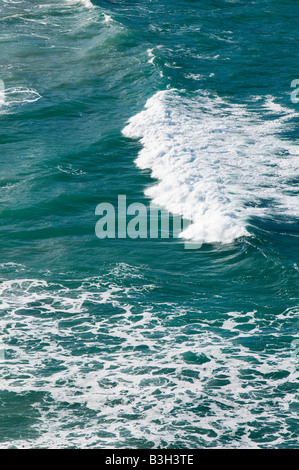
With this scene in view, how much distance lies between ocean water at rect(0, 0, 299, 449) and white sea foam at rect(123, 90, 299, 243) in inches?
3.8

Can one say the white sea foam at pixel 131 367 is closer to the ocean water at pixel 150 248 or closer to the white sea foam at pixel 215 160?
the ocean water at pixel 150 248

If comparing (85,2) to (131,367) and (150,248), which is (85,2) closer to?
(150,248)

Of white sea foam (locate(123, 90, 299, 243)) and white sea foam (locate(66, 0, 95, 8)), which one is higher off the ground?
white sea foam (locate(66, 0, 95, 8))

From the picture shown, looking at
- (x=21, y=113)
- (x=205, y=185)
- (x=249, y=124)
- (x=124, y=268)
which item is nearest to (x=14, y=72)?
(x=21, y=113)

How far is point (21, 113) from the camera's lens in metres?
36.7

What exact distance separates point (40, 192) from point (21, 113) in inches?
358

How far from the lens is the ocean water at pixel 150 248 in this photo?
693 inches

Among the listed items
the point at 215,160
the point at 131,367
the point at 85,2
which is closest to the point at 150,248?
the point at 131,367

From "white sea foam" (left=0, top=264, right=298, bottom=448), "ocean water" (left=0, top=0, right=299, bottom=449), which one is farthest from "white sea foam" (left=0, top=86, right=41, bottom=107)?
"white sea foam" (left=0, top=264, right=298, bottom=448)

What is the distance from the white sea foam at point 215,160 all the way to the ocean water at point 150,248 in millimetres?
96

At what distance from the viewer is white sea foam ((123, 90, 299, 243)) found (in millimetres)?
26359

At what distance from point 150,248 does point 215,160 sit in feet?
24.4

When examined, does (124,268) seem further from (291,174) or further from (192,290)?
(291,174)

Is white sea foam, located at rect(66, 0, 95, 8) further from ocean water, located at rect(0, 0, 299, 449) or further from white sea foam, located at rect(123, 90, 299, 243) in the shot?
white sea foam, located at rect(123, 90, 299, 243)
